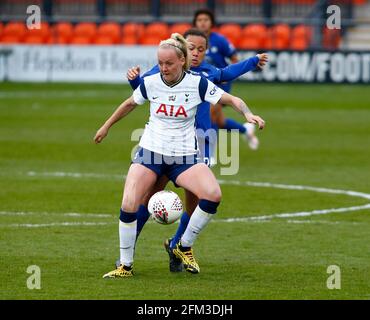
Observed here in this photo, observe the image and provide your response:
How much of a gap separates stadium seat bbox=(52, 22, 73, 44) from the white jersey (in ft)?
83.5

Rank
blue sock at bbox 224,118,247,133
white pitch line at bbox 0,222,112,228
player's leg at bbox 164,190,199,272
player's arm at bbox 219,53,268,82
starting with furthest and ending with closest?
blue sock at bbox 224,118,247,133
white pitch line at bbox 0,222,112,228
player's arm at bbox 219,53,268,82
player's leg at bbox 164,190,199,272

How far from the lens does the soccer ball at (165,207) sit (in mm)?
9359

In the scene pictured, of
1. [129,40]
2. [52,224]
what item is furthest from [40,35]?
[52,224]

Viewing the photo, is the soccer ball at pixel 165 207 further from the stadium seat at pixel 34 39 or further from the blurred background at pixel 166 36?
the stadium seat at pixel 34 39

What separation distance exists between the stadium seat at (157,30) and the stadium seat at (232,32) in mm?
1720

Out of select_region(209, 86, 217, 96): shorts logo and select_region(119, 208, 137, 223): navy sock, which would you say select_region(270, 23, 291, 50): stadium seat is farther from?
select_region(119, 208, 137, 223): navy sock

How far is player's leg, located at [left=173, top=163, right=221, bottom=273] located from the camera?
371 inches

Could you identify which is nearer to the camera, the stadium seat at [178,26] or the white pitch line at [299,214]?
the white pitch line at [299,214]

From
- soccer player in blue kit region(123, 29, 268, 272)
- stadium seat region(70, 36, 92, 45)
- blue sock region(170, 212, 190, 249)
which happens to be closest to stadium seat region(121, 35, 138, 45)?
stadium seat region(70, 36, 92, 45)

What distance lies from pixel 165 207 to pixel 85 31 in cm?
2611

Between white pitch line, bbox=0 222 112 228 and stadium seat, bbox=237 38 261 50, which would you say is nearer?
white pitch line, bbox=0 222 112 228

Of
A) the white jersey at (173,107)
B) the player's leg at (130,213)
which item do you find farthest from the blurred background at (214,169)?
the white jersey at (173,107)

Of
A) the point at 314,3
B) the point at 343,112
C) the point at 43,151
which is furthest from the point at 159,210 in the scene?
the point at 314,3

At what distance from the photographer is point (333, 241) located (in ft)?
36.9
